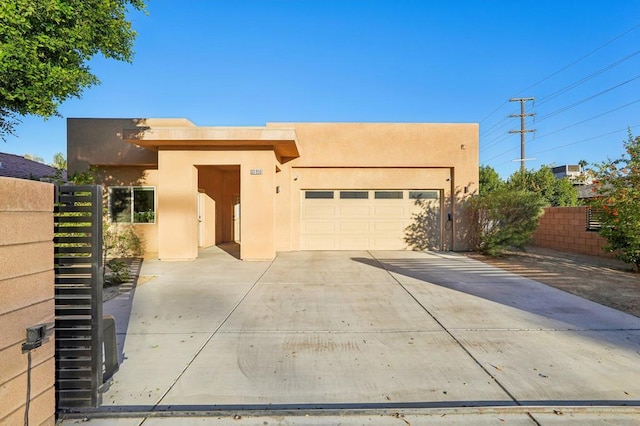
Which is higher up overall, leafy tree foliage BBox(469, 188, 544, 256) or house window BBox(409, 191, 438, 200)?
house window BBox(409, 191, 438, 200)

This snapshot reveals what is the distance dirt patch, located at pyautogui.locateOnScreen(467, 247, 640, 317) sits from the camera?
19.9ft

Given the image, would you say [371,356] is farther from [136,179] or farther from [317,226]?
[136,179]

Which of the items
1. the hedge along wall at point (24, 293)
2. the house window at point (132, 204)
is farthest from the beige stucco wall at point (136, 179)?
the hedge along wall at point (24, 293)

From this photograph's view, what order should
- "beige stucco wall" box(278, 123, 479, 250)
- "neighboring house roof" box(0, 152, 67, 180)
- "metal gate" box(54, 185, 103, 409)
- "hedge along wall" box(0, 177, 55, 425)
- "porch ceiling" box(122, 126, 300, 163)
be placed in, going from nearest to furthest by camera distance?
"hedge along wall" box(0, 177, 55, 425) → "metal gate" box(54, 185, 103, 409) → "porch ceiling" box(122, 126, 300, 163) → "beige stucco wall" box(278, 123, 479, 250) → "neighboring house roof" box(0, 152, 67, 180)

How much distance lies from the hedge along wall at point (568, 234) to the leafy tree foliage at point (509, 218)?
2331 millimetres

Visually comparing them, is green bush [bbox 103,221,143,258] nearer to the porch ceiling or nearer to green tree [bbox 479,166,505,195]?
the porch ceiling

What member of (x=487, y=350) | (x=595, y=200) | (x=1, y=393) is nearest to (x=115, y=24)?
(x=1, y=393)

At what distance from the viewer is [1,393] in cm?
197

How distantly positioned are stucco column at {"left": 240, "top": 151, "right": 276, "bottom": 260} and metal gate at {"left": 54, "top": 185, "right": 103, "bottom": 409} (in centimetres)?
719

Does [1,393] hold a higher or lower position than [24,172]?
lower

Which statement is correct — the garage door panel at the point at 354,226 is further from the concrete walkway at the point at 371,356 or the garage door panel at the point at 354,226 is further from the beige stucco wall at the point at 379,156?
the concrete walkway at the point at 371,356

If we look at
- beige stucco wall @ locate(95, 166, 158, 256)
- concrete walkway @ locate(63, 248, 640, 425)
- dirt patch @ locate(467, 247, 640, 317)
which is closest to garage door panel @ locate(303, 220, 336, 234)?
dirt patch @ locate(467, 247, 640, 317)

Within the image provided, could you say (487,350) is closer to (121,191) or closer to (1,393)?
(1,393)

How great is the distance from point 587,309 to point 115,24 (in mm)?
10730
